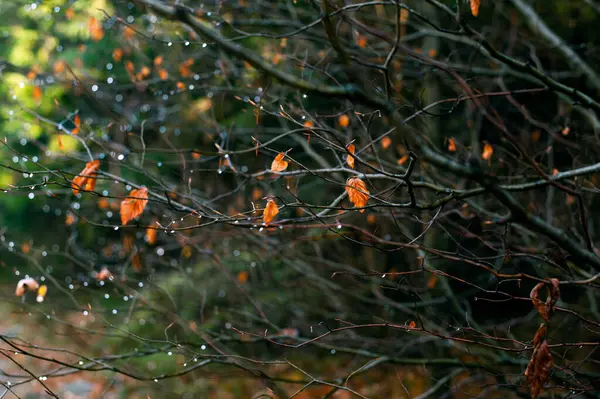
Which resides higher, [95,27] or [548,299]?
[95,27]

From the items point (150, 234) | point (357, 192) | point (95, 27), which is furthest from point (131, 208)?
point (95, 27)

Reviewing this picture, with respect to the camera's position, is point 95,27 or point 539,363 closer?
point 539,363

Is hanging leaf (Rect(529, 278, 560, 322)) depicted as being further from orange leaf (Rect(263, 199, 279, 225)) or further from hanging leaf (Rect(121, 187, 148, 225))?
hanging leaf (Rect(121, 187, 148, 225))

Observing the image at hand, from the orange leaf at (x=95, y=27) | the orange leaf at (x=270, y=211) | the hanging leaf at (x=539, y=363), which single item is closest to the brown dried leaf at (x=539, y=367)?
the hanging leaf at (x=539, y=363)

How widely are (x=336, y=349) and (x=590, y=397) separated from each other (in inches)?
65.7

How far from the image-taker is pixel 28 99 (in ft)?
32.0

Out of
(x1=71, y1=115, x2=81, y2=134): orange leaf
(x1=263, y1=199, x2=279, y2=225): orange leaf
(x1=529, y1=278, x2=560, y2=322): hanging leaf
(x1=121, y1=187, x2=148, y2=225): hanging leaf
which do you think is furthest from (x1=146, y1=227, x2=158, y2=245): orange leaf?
(x1=529, y1=278, x2=560, y2=322): hanging leaf

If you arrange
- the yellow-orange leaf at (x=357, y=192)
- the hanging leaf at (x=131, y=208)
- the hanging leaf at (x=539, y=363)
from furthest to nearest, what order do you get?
the hanging leaf at (x=131, y=208)
the yellow-orange leaf at (x=357, y=192)
the hanging leaf at (x=539, y=363)

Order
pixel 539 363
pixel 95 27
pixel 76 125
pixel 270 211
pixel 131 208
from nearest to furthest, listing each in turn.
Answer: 1. pixel 539 363
2. pixel 270 211
3. pixel 131 208
4. pixel 76 125
5. pixel 95 27

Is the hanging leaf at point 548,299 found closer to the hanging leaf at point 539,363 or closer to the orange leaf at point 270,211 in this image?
the hanging leaf at point 539,363

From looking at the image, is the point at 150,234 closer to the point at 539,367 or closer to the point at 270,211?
the point at 270,211

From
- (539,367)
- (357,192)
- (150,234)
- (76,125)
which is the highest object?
(357,192)

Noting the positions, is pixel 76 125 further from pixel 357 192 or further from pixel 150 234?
pixel 357 192

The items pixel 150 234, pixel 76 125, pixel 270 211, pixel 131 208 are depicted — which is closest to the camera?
pixel 270 211
